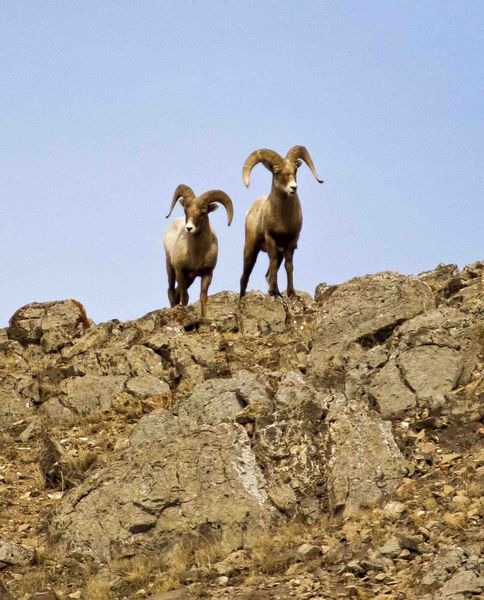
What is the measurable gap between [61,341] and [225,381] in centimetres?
617

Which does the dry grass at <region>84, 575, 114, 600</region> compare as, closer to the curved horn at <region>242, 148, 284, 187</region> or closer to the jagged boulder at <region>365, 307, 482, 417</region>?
the jagged boulder at <region>365, 307, 482, 417</region>

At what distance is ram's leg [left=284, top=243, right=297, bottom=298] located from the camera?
68.6 ft

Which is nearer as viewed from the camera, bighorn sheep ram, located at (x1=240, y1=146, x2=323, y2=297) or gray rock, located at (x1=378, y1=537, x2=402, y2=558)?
gray rock, located at (x1=378, y1=537, x2=402, y2=558)

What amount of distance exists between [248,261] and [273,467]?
940 cm

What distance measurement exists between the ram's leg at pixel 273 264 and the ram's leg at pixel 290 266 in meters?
0.18

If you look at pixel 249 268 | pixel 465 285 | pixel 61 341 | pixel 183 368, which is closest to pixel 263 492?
pixel 183 368

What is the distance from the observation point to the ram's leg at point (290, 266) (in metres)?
20.9

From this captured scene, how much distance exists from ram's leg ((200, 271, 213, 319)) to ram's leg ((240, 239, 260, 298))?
637 mm

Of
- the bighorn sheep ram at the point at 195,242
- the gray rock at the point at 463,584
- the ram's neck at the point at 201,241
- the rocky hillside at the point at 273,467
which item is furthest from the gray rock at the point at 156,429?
the ram's neck at the point at 201,241

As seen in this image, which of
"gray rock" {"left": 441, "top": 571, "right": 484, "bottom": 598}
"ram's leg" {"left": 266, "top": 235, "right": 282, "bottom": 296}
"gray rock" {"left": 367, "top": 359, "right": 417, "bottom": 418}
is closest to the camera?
"gray rock" {"left": 441, "top": 571, "right": 484, "bottom": 598}

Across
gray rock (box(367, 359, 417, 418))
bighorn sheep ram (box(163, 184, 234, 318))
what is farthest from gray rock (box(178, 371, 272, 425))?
bighorn sheep ram (box(163, 184, 234, 318))

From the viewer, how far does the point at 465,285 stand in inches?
713

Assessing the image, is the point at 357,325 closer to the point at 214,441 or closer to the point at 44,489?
the point at 214,441

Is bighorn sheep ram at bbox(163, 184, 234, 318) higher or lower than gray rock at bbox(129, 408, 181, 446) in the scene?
higher
